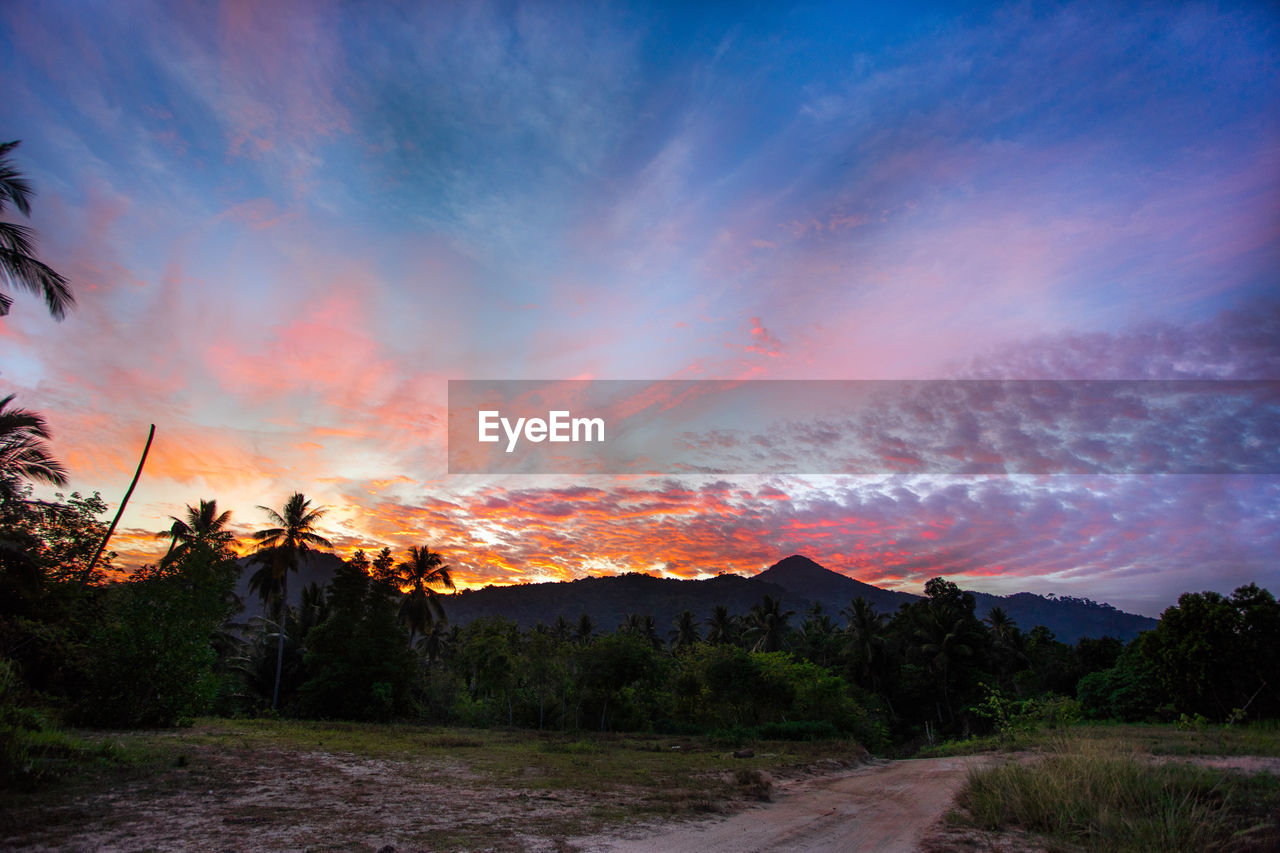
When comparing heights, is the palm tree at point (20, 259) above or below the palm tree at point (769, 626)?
above

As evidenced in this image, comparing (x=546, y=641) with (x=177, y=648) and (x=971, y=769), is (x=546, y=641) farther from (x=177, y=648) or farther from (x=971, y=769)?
(x=971, y=769)

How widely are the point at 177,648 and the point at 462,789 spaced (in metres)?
13.4

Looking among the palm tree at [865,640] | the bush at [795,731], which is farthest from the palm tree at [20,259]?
the palm tree at [865,640]

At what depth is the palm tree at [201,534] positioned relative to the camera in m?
19.4

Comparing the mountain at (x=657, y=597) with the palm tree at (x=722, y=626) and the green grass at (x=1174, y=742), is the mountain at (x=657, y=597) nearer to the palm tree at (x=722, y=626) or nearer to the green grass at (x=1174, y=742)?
the palm tree at (x=722, y=626)

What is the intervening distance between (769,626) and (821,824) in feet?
176

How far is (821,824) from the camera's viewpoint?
9.87m

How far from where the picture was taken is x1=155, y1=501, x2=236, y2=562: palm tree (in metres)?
19.4

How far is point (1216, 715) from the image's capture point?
3269cm

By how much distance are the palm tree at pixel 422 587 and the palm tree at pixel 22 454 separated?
102ft

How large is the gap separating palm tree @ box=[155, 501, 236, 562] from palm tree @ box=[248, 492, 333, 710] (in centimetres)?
275

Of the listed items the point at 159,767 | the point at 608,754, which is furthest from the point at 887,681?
the point at 159,767

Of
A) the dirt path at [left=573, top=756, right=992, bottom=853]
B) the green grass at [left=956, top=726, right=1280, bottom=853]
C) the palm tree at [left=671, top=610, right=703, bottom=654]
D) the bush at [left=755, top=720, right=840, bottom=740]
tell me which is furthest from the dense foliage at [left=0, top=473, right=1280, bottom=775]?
the palm tree at [left=671, top=610, right=703, bottom=654]

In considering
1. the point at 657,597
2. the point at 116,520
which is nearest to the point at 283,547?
the point at 116,520
